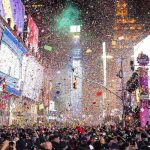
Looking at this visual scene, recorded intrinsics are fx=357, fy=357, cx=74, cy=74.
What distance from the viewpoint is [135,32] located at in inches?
6737

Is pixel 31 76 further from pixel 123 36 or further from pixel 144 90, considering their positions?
pixel 123 36

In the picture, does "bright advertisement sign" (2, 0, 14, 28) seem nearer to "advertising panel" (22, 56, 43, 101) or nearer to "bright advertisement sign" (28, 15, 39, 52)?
"advertising panel" (22, 56, 43, 101)

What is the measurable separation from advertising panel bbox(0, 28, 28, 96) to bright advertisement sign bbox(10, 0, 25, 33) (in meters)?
4.47

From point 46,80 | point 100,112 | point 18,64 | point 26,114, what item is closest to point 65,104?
point 100,112

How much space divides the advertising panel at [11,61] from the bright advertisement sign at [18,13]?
176 inches

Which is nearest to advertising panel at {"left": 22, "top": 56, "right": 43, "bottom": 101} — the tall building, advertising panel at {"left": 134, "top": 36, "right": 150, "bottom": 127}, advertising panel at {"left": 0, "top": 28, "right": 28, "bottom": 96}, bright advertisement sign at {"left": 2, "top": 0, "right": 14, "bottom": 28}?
advertising panel at {"left": 0, "top": 28, "right": 28, "bottom": 96}

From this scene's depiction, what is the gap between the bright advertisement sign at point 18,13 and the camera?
191 ft

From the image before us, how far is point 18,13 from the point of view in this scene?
62375mm

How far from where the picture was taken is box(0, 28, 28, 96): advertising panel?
4891 centimetres

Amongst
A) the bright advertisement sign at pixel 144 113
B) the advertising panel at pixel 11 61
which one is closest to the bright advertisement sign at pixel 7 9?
the advertising panel at pixel 11 61

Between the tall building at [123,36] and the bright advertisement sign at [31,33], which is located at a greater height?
the tall building at [123,36]

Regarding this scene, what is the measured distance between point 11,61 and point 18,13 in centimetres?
1188

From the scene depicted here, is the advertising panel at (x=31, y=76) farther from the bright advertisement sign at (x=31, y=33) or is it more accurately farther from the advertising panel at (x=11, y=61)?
the bright advertisement sign at (x=31, y=33)

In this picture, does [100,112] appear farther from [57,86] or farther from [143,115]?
[143,115]
